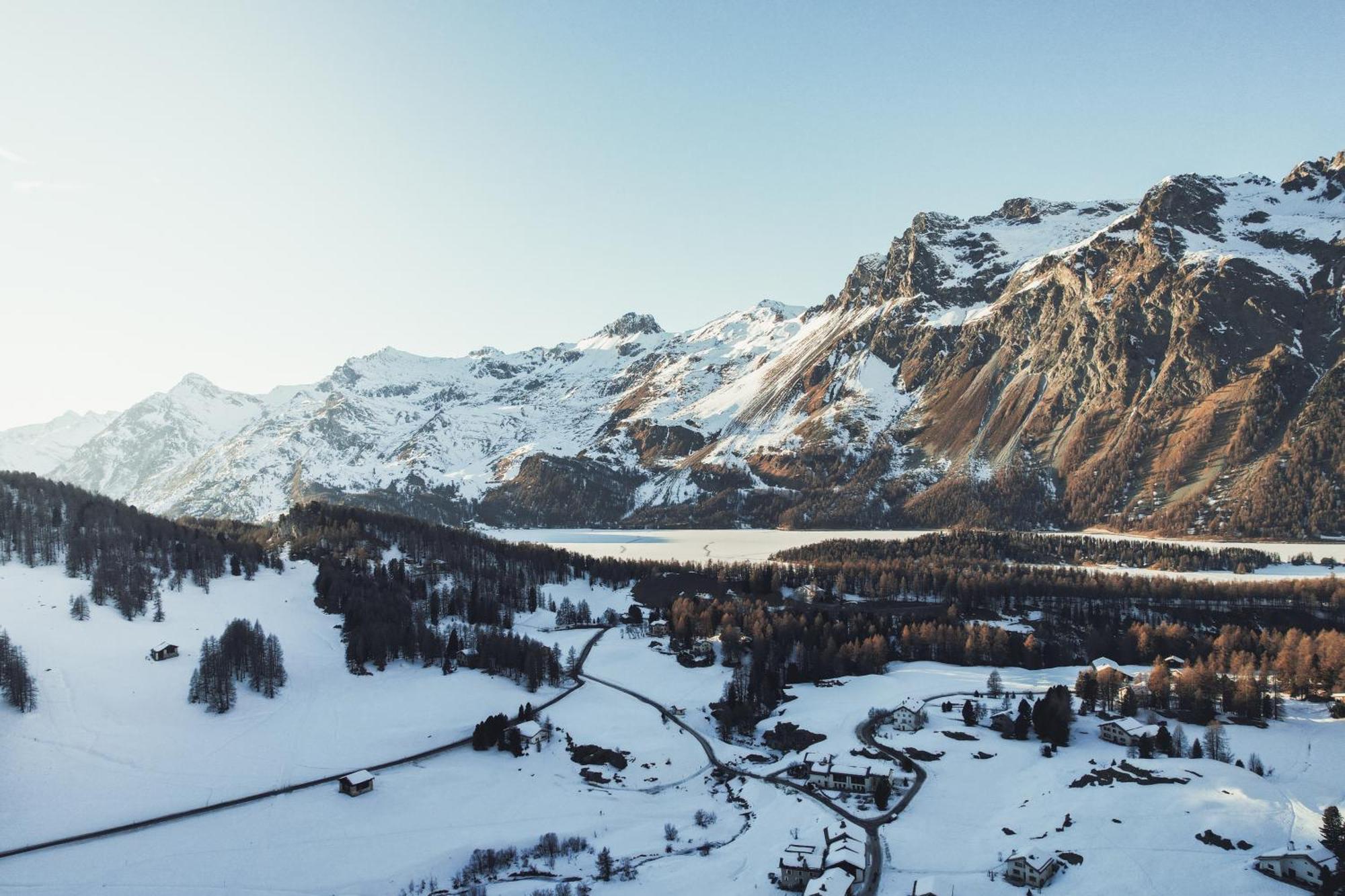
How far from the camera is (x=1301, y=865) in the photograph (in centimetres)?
5075

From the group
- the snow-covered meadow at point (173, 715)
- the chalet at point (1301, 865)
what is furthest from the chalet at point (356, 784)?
the chalet at point (1301, 865)

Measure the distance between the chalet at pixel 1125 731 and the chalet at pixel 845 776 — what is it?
81.9 ft

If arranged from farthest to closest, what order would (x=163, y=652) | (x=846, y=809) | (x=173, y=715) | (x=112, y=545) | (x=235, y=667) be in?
(x=112, y=545) → (x=235, y=667) → (x=163, y=652) → (x=173, y=715) → (x=846, y=809)

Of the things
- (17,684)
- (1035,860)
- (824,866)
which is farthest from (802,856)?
(17,684)

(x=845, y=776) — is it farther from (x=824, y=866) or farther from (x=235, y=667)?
(x=235, y=667)

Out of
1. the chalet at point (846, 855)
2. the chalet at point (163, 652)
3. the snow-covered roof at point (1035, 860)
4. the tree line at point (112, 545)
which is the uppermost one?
the tree line at point (112, 545)

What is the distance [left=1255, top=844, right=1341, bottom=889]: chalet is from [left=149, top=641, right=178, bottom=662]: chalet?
99149mm

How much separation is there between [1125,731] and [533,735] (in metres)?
56.6

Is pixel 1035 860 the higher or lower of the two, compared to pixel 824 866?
higher

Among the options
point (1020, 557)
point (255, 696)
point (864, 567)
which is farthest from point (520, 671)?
point (1020, 557)

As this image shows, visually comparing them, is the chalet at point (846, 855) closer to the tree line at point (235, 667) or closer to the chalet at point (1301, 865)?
the chalet at point (1301, 865)

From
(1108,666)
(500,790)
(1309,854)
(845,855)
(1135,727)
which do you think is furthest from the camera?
(1108,666)

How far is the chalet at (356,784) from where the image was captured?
7006 cm

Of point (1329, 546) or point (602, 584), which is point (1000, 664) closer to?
point (602, 584)
